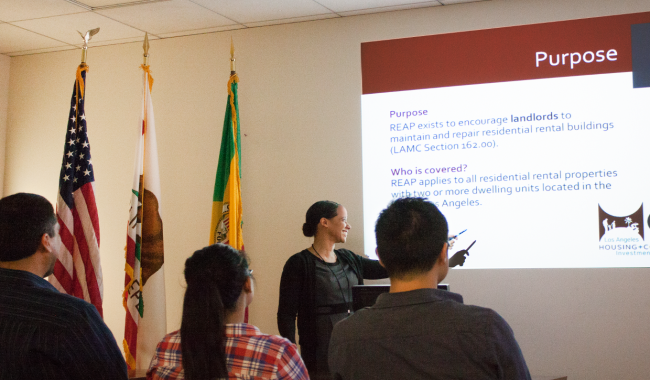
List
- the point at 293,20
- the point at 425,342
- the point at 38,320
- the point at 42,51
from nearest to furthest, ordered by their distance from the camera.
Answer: the point at 425,342
the point at 38,320
the point at 293,20
the point at 42,51

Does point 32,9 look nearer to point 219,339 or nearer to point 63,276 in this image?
point 63,276

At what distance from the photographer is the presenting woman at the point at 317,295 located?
10.9 ft

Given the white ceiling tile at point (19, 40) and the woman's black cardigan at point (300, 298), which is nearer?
the woman's black cardigan at point (300, 298)

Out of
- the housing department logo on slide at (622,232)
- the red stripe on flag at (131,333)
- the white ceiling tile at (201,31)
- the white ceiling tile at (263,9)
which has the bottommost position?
the red stripe on flag at (131,333)

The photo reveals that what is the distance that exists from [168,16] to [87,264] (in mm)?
1785

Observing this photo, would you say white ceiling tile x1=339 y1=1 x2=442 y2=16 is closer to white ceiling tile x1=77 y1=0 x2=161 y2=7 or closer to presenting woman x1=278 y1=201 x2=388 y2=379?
white ceiling tile x1=77 y1=0 x2=161 y2=7

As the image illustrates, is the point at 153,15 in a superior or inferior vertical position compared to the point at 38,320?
superior

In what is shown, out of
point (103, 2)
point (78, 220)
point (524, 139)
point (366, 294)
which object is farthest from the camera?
point (103, 2)

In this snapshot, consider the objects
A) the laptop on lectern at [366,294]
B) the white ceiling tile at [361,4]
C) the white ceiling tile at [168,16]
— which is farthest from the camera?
the white ceiling tile at [168,16]

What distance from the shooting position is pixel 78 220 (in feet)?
12.2

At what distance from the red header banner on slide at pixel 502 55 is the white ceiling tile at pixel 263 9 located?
463 millimetres

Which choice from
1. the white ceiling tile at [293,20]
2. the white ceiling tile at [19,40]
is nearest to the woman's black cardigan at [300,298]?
the white ceiling tile at [293,20]

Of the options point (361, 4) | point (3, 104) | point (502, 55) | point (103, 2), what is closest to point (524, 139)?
point (502, 55)

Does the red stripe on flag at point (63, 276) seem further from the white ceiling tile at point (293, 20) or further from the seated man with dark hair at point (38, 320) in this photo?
the white ceiling tile at point (293, 20)
